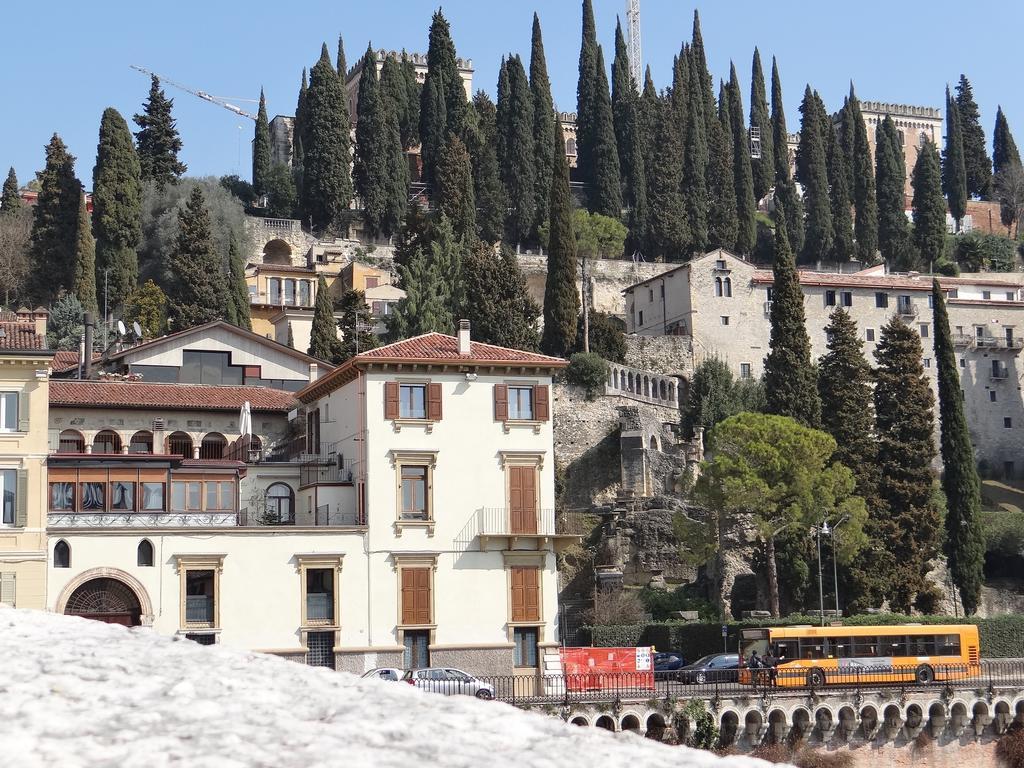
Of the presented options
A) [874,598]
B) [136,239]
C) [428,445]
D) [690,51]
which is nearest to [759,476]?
[874,598]

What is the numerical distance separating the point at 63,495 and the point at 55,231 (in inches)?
1715

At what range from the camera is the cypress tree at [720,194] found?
389ft

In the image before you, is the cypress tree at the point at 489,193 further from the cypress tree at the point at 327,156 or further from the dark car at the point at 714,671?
the dark car at the point at 714,671

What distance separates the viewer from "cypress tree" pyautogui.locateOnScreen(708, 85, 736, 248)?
118562mm

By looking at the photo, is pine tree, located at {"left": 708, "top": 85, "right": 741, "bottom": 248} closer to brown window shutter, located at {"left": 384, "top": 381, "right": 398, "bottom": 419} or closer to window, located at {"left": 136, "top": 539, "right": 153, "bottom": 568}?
brown window shutter, located at {"left": 384, "top": 381, "right": 398, "bottom": 419}

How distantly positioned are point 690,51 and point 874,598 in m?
77.8

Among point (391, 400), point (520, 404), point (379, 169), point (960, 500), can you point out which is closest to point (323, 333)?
point (379, 169)

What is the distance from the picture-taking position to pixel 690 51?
136m

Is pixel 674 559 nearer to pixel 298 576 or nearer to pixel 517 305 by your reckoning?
pixel 517 305

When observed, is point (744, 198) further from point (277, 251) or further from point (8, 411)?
point (8, 411)

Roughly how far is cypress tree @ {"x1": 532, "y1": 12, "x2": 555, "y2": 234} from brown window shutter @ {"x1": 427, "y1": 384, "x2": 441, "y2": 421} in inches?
2276

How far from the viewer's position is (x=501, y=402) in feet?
182

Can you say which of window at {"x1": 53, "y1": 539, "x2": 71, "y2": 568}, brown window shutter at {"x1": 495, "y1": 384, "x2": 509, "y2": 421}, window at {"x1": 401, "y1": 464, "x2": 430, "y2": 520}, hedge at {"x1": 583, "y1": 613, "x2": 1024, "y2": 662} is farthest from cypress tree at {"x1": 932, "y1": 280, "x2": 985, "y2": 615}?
window at {"x1": 53, "y1": 539, "x2": 71, "y2": 568}

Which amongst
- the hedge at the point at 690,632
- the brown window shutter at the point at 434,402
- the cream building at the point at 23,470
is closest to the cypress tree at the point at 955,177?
the hedge at the point at 690,632
